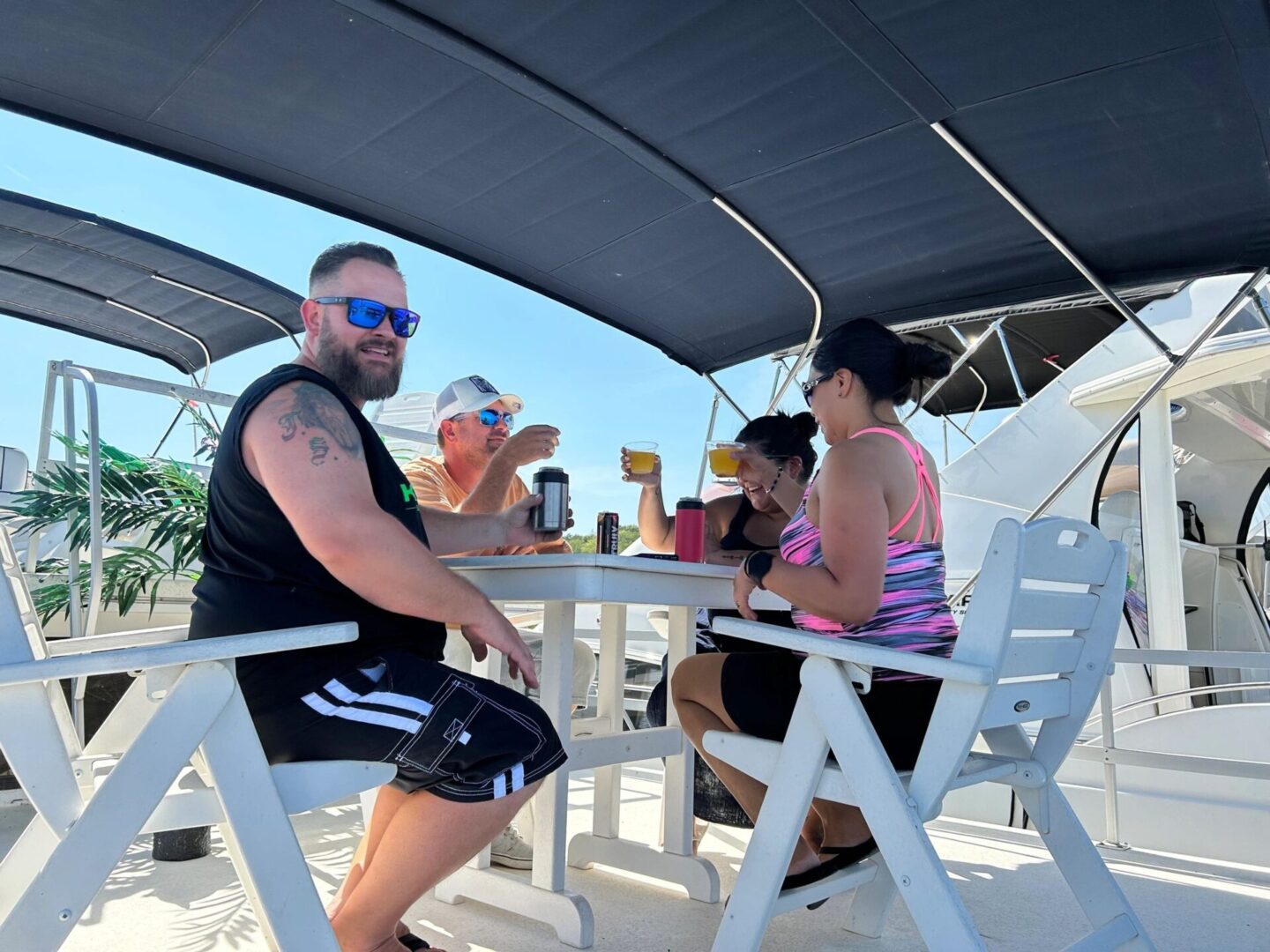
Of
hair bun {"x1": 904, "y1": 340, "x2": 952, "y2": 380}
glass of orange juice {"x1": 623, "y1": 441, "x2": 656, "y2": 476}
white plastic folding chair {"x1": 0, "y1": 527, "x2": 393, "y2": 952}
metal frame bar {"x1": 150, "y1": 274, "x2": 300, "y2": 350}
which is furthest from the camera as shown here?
metal frame bar {"x1": 150, "y1": 274, "x2": 300, "y2": 350}

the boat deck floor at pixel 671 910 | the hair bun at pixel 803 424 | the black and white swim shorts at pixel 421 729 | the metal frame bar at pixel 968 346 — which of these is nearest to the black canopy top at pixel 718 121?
the hair bun at pixel 803 424

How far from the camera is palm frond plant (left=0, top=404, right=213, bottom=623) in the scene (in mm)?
2854

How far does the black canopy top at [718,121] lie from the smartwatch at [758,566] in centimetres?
114

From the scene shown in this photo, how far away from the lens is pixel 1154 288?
2715 millimetres

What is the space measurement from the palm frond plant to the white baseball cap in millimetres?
843

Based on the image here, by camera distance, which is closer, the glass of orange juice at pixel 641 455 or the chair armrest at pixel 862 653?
the chair armrest at pixel 862 653

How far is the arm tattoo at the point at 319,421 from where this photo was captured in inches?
47.4

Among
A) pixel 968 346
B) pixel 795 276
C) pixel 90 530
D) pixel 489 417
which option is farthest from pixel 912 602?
pixel 968 346

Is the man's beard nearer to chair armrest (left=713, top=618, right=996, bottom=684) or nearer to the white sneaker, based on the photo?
chair armrest (left=713, top=618, right=996, bottom=684)

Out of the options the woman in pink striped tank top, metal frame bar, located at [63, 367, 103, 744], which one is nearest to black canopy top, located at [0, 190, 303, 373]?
metal frame bar, located at [63, 367, 103, 744]

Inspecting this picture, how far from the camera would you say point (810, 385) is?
6.02ft

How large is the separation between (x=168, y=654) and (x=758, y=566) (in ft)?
3.09

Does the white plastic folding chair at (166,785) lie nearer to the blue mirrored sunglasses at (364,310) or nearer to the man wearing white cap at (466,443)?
the blue mirrored sunglasses at (364,310)

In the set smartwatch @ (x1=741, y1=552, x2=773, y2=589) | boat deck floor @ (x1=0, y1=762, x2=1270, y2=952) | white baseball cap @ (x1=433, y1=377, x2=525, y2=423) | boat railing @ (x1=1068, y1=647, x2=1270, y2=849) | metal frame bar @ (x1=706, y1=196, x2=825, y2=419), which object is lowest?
boat deck floor @ (x1=0, y1=762, x2=1270, y2=952)
